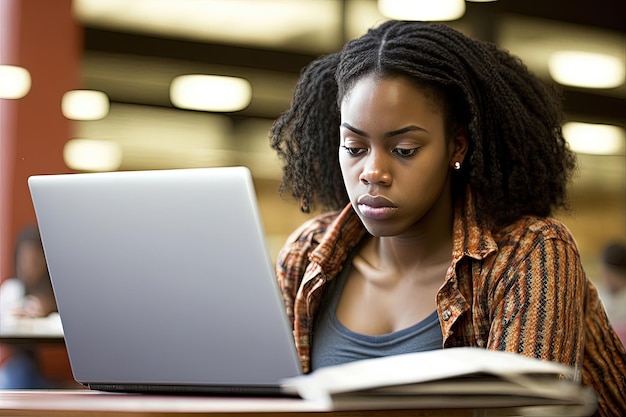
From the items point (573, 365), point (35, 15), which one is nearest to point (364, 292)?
point (573, 365)

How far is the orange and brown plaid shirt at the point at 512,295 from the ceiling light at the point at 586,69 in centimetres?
535

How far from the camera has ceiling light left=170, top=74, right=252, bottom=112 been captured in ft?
19.5

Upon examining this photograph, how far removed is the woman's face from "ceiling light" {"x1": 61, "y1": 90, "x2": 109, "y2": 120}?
13.3ft

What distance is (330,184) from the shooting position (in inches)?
70.6

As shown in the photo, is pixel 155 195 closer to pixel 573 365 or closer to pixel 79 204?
pixel 79 204

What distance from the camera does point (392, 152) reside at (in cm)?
143

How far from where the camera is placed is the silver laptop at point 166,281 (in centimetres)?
108

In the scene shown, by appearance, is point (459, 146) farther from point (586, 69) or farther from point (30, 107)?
point (586, 69)

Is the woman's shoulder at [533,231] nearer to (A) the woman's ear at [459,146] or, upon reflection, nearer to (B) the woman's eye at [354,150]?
(A) the woman's ear at [459,146]

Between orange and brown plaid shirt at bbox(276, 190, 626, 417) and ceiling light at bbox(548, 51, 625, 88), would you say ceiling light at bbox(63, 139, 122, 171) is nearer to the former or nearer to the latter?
ceiling light at bbox(548, 51, 625, 88)

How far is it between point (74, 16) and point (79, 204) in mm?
4452

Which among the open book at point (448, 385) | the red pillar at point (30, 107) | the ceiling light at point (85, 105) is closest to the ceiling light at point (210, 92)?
the ceiling light at point (85, 105)

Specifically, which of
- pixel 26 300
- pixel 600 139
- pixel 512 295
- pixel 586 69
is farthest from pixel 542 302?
pixel 600 139

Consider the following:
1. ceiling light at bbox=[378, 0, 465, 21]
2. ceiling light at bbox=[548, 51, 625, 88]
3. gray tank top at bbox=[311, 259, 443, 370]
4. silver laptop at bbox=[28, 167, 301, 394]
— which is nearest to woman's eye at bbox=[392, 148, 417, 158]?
gray tank top at bbox=[311, 259, 443, 370]
